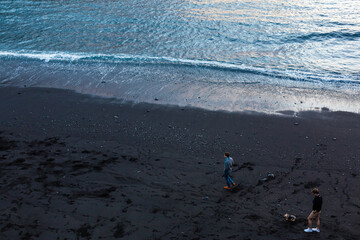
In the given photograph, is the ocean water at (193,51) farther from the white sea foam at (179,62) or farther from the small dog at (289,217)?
the small dog at (289,217)

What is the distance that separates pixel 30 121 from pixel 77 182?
5481 millimetres

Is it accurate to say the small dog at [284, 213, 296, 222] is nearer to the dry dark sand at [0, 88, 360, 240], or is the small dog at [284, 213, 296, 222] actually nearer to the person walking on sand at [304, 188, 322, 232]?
the dry dark sand at [0, 88, 360, 240]

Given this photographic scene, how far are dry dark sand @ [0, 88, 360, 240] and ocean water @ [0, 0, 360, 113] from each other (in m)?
2.17

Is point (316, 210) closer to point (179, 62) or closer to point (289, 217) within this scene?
point (289, 217)

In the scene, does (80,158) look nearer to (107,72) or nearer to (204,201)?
(204,201)

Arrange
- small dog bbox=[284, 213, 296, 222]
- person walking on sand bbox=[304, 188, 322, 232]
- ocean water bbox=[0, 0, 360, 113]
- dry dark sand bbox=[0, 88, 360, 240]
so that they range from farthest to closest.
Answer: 1. ocean water bbox=[0, 0, 360, 113]
2. small dog bbox=[284, 213, 296, 222]
3. dry dark sand bbox=[0, 88, 360, 240]
4. person walking on sand bbox=[304, 188, 322, 232]

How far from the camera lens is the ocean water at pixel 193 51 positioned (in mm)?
16578

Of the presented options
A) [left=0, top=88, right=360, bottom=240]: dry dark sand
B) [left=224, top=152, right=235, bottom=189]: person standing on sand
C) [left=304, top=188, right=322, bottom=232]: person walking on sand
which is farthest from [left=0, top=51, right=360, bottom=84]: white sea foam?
[left=304, top=188, right=322, bottom=232]: person walking on sand

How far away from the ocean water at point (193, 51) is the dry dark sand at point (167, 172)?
2170 millimetres

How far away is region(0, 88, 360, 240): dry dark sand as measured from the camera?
28.3 feet

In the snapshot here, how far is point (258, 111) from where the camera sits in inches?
572

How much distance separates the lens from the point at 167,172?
10.6 m

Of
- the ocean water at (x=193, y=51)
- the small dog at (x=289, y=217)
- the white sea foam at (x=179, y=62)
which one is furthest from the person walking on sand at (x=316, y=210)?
the white sea foam at (x=179, y=62)

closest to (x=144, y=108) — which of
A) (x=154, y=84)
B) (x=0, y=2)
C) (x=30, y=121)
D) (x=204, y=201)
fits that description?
(x=154, y=84)
